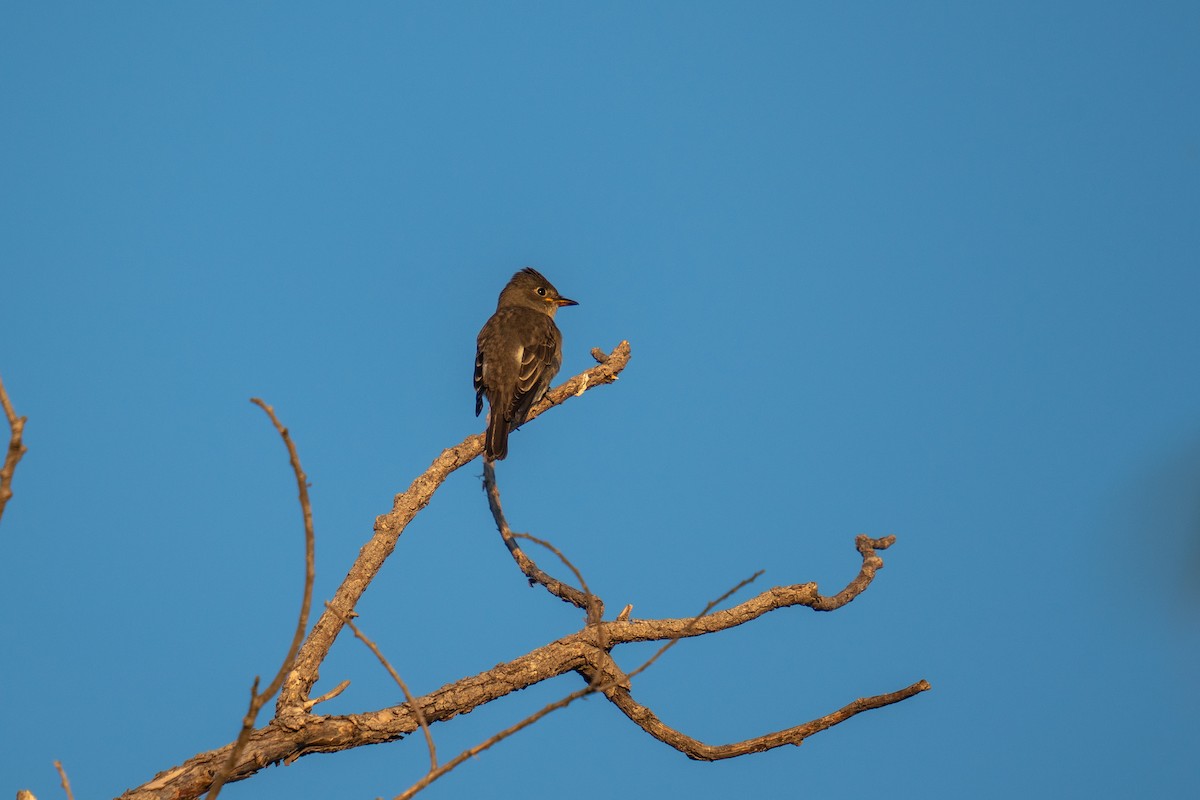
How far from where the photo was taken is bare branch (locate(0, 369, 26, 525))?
2.65 m

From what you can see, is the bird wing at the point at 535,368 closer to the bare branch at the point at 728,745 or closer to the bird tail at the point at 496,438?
the bird tail at the point at 496,438

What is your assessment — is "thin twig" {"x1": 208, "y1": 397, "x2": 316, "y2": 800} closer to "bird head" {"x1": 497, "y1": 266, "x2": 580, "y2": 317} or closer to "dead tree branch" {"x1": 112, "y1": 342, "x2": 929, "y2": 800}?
"dead tree branch" {"x1": 112, "y1": 342, "x2": 929, "y2": 800}

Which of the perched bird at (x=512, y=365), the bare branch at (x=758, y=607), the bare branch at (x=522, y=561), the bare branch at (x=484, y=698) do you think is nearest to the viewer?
the bare branch at (x=484, y=698)

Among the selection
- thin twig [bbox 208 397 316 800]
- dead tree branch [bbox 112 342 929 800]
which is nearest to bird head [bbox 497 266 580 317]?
dead tree branch [bbox 112 342 929 800]

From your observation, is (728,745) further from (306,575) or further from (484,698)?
(306,575)

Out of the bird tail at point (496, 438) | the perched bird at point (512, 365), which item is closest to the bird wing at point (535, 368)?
the perched bird at point (512, 365)

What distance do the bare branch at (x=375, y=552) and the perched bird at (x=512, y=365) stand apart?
3.07 ft

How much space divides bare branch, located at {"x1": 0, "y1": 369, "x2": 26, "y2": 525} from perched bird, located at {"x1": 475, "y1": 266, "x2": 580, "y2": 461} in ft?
21.2

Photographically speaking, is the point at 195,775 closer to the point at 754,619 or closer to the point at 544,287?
→ the point at 754,619

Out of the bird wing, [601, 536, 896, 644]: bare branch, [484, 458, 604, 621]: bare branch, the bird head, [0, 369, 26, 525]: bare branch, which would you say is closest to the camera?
[0, 369, 26, 525]: bare branch

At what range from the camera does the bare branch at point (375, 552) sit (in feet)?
21.1

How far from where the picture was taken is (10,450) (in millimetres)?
2768

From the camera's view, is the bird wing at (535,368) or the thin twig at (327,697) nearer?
the thin twig at (327,697)

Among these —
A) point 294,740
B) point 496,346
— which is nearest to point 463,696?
point 294,740
